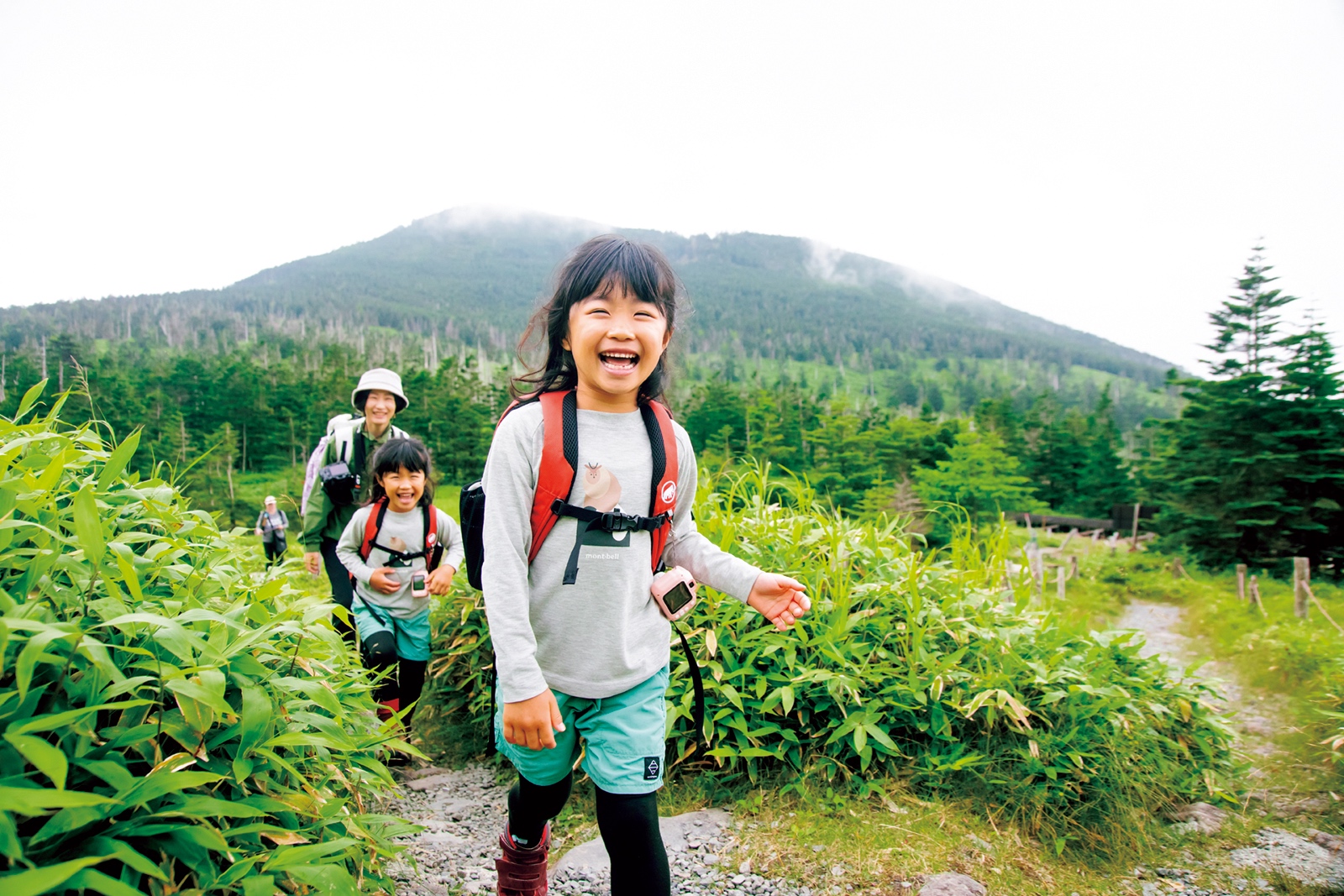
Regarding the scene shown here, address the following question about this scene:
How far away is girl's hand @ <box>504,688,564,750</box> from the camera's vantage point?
165 cm

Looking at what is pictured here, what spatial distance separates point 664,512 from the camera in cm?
200

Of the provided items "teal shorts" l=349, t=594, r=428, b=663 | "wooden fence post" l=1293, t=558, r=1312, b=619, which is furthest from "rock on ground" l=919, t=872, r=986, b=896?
"wooden fence post" l=1293, t=558, r=1312, b=619

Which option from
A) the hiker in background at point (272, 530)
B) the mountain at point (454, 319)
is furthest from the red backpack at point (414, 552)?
the mountain at point (454, 319)

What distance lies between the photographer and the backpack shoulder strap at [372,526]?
3639mm

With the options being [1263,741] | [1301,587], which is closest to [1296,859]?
[1263,741]

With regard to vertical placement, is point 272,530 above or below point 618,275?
below

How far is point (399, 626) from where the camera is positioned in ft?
11.8

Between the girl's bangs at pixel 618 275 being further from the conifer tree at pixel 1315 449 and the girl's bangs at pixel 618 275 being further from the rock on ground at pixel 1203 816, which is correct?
the conifer tree at pixel 1315 449

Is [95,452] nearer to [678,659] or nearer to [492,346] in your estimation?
[678,659]

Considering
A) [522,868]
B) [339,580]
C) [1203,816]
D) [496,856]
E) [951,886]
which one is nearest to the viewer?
[522,868]

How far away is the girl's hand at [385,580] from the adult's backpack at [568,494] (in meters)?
1.72

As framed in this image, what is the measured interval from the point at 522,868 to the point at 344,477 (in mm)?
2729

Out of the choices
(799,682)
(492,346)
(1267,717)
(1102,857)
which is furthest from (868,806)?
(492,346)

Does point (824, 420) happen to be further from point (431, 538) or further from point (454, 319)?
point (454, 319)
